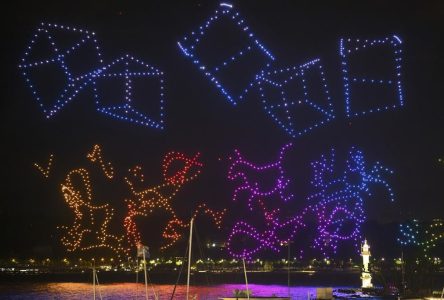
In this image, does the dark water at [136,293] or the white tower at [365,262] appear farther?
the white tower at [365,262]

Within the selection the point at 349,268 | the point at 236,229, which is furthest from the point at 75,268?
the point at 236,229

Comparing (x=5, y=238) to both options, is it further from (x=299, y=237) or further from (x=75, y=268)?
(x=299, y=237)

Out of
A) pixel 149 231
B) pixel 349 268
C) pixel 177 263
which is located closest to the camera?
pixel 149 231

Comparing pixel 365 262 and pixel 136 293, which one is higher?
pixel 365 262

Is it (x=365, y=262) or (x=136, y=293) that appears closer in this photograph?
(x=136, y=293)

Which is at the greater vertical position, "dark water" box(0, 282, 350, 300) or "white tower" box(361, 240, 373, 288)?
"white tower" box(361, 240, 373, 288)

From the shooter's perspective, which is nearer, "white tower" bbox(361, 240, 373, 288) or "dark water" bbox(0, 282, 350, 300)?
"dark water" bbox(0, 282, 350, 300)

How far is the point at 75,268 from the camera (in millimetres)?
71875

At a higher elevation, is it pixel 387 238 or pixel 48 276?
pixel 387 238

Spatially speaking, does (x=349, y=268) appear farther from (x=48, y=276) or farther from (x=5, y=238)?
(x=5, y=238)

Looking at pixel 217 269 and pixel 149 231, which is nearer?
pixel 149 231

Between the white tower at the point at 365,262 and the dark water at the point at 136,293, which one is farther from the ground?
the white tower at the point at 365,262

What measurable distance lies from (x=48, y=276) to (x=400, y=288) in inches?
1909

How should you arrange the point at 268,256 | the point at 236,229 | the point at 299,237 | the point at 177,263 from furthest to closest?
the point at 177,263
the point at 268,256
the point at 299,237
the point at 236,229
